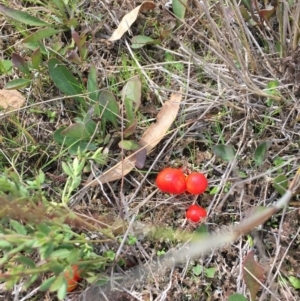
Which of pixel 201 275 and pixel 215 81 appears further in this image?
pixel 215 81

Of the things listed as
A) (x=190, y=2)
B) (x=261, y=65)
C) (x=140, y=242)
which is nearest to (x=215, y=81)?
(x=261, y=65)

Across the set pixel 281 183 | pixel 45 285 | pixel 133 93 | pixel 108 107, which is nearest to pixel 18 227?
pixel 45 285

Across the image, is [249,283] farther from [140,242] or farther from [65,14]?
[65,14]

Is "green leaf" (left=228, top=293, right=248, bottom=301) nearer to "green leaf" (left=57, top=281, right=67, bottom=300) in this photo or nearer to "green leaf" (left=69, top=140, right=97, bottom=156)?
"green leaf" (left=57, top=281, right=67, bottom=300)

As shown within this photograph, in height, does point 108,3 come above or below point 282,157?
above

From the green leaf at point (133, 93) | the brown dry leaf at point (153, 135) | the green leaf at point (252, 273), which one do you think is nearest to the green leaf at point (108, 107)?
the green leaf at point (133, 93)

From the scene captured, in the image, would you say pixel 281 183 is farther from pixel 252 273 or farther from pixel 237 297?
pixel 237 297

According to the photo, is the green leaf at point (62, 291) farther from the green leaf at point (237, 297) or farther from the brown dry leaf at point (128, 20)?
the brown dry leaf at point (128, 20)
